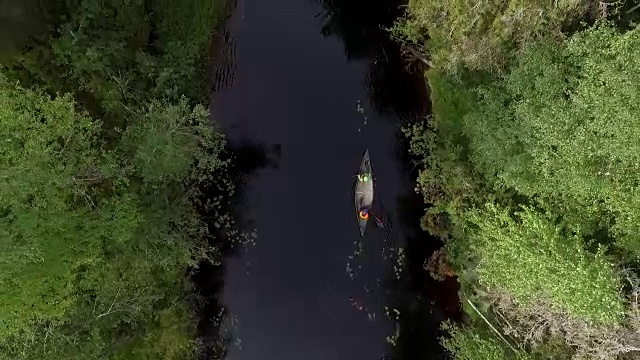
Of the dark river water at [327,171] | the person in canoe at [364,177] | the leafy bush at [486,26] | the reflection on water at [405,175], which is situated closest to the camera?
the leafy bush at [486,26]

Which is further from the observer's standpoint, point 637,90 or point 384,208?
point 384,208

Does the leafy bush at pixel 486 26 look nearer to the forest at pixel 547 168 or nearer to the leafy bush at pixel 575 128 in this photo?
the forest at pixel 547 168

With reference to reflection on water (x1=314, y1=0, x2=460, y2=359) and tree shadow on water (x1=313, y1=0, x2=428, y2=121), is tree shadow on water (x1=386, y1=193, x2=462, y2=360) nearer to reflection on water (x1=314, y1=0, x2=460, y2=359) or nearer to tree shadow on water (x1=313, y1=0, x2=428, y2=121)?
reflection on water (x1=314, y1=0, x2=460, y2=359)

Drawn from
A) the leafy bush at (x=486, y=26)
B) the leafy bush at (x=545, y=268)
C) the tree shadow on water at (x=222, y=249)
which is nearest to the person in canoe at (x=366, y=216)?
the tree shadow on water at (x=222, y=249)

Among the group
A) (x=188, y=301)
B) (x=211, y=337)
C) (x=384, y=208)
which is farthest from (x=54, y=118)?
(x=384, y=208)

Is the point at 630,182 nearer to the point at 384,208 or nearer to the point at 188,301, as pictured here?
the point at 384,208

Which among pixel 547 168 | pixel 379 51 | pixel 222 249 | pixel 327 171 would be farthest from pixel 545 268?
pixel 222 249
